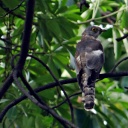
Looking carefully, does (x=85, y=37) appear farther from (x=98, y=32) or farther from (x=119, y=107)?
(x=119, y=107)

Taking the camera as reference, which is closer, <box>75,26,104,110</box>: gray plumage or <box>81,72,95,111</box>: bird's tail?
<box>81,72,95,111</box>: bird's tail

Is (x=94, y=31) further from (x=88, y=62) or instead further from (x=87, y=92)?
(x=87, y=92)

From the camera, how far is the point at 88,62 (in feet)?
16.2

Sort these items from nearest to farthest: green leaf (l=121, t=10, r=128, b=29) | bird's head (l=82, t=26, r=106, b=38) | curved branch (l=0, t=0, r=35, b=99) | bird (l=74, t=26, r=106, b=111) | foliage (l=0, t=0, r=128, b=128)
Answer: curved branch (l=0, t=0, r=35, b=99), bird (l=74, t=26, r=106, b=111), foliage (l=0, t=0, r=128, b=128), green leaf (l=121, t=10, r=128, b=29), bird's head (l=82, t=26, r=106, b=38)

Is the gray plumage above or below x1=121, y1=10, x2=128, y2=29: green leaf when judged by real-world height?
below

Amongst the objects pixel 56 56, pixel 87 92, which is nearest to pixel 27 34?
pixel 87 92

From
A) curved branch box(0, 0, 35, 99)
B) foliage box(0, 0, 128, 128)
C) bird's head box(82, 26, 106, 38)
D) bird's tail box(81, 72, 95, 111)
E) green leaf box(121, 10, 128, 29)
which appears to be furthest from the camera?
bird's head box(82, 26, 106, 38)

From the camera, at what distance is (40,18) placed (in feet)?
16.4

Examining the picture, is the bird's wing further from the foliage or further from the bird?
the foliage

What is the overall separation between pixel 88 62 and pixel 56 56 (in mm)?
365

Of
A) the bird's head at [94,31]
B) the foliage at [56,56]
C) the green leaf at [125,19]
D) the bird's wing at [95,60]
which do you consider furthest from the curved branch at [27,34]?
the bird's head at [94,31]

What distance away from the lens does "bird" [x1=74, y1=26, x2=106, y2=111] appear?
4.31 m

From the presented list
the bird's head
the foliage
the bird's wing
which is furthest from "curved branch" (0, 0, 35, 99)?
the bird's head

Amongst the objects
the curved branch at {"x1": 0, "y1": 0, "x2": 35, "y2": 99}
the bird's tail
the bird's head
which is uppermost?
the curved branch at {"x1": 0, "y1": 0, "x2": 35, "y2": 99}
